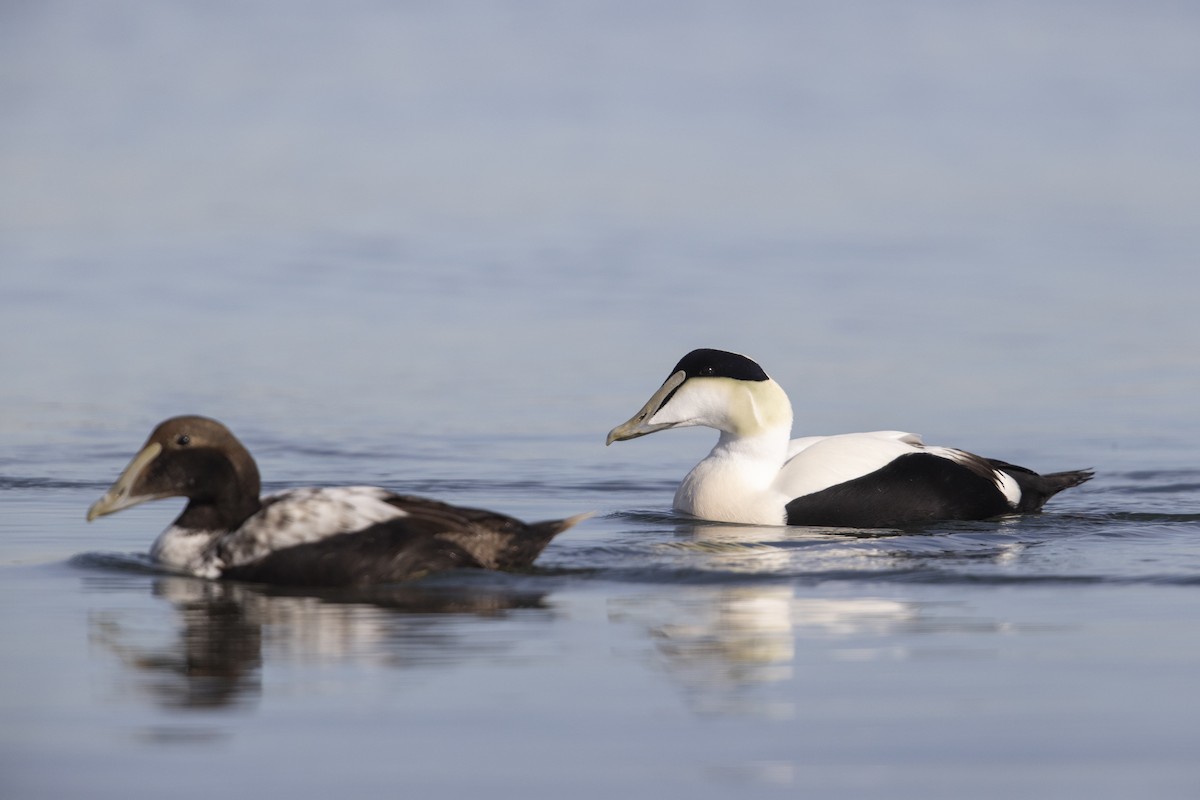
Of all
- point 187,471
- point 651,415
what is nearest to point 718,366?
point 651,415

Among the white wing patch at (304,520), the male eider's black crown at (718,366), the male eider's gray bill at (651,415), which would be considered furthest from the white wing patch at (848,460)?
the white wing patch at (304,520)

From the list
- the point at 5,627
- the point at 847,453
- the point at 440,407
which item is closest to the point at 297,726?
the point at 5,627

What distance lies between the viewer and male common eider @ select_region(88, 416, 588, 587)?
310 inches

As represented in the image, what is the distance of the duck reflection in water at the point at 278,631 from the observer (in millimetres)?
6152

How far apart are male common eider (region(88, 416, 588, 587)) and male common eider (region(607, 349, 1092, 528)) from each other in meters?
2.31

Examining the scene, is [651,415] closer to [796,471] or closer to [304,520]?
[796,471]

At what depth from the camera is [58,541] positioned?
947 centimetres

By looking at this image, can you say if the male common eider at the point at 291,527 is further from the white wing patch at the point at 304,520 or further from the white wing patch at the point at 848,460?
the white wing patch at the point at 848,460

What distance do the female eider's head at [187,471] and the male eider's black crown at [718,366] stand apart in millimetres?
3257

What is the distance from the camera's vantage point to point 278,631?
6.90m

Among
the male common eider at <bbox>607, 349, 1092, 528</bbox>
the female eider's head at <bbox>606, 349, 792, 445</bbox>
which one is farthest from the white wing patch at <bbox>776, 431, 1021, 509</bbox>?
the female eider's head at <bbox>606, 349, 792, 445</bbox>

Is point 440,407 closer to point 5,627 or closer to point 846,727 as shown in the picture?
point 5,627

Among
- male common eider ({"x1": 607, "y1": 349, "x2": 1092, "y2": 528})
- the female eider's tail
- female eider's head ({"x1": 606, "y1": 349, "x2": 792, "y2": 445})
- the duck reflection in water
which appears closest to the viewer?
the duck reflection in water

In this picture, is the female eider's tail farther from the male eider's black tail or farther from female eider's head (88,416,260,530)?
the male eider's black tail
